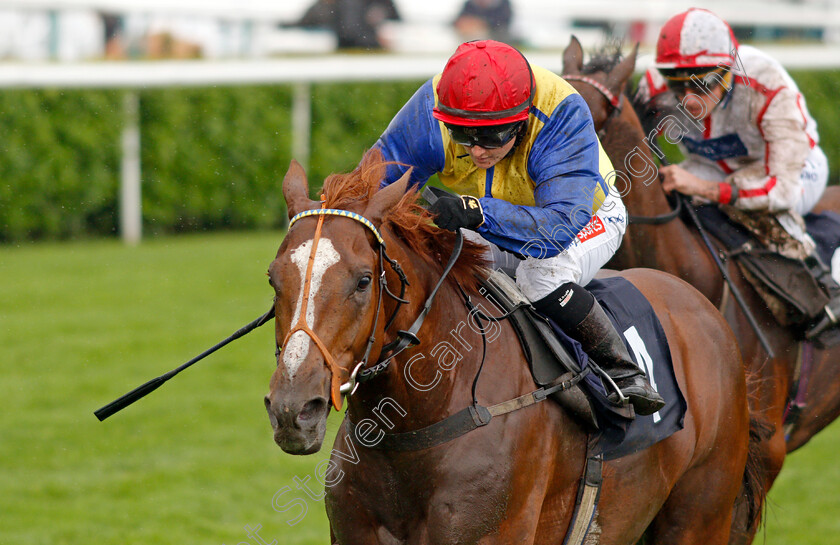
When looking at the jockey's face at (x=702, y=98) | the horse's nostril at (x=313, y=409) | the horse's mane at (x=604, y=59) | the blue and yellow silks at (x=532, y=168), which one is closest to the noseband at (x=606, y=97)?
the horse's mane at (x=604, y=59)

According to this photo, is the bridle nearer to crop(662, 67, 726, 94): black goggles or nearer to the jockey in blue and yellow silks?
the jockey in blue and yellow silks

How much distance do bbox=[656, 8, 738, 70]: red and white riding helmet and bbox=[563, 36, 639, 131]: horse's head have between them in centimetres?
17

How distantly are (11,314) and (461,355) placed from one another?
870 cm

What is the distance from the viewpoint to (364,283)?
8.31ft

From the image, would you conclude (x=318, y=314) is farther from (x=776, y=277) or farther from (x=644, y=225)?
(x=776, y=277)

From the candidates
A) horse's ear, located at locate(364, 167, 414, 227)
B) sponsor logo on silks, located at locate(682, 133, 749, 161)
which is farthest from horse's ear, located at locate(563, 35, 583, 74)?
horse's ear, located at locate(364, 167, 414, 227)

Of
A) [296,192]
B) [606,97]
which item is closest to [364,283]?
[296,192]

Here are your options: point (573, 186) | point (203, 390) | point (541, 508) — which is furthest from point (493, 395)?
point (203, 390)

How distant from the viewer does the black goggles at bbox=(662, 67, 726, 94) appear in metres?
4.52

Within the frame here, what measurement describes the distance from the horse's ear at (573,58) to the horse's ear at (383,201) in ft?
7.24

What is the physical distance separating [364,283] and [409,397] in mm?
457

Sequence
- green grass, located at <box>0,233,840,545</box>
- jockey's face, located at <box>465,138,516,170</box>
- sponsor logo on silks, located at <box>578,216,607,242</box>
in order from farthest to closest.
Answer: green grass, located at <box>0,233,840,545</box> → sponsor logo on silks, located at <box>578,216,607,242</box> → jockey's face, located at <box>465,138,516,170</box>

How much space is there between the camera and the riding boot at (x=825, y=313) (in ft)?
15.6

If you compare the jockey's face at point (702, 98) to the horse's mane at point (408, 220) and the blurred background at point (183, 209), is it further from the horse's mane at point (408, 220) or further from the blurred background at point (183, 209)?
the horse's mane at point (408, 220)
